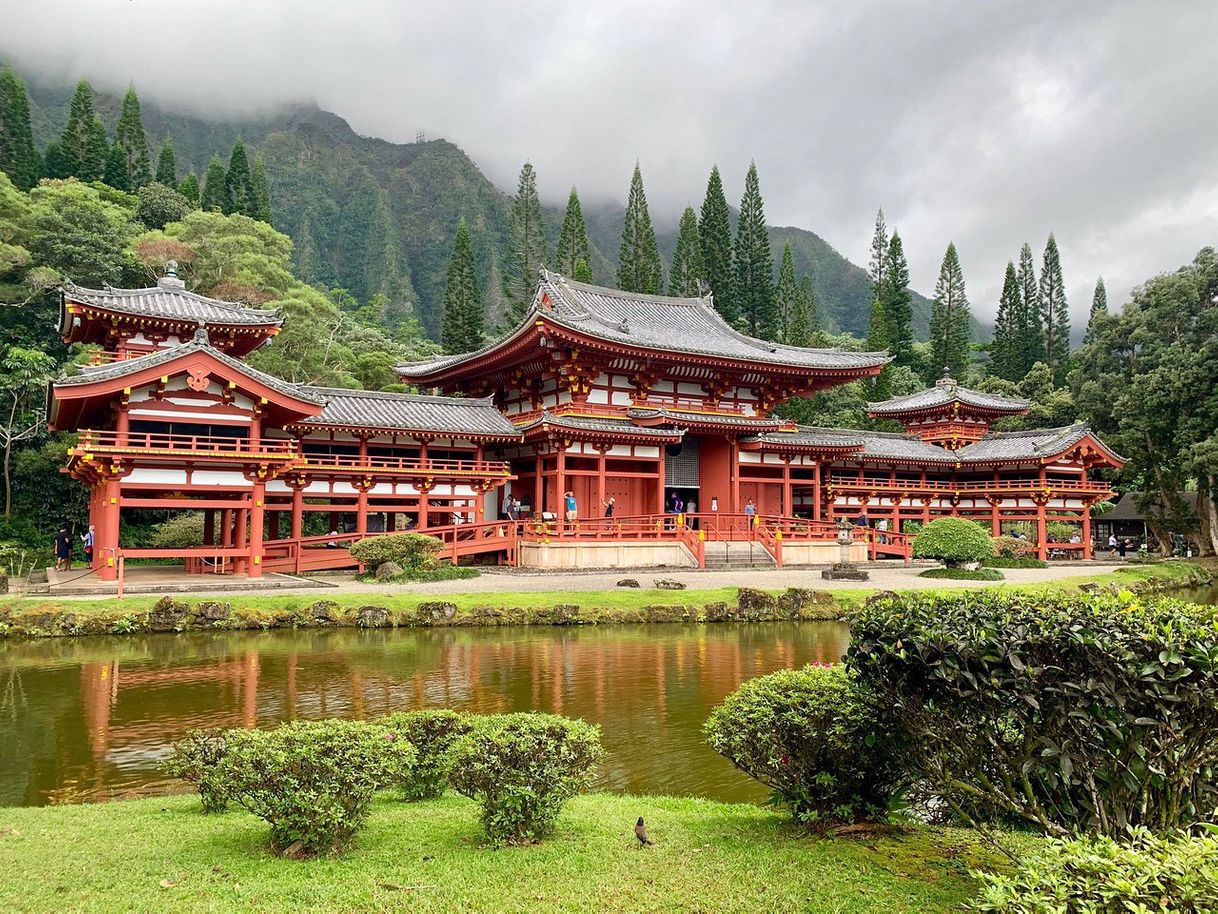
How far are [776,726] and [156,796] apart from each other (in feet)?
20.1

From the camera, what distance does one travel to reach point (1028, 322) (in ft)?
251

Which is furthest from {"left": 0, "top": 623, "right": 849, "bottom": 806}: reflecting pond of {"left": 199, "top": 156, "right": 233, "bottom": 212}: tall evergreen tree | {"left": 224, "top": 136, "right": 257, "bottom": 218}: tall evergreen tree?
{"left": 224, "top": 136, "right": 257, "bottom": 218}: tall evergreen tree

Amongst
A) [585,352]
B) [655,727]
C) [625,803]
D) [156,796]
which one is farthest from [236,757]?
[585,352]

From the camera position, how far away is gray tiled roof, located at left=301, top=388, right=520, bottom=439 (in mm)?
28797

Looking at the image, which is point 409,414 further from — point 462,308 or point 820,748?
point 462,308

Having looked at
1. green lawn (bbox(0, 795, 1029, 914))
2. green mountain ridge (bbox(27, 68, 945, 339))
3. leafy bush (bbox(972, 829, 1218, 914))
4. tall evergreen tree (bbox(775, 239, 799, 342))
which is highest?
green mountain ridge (bbox(27, 68, 945, 339))

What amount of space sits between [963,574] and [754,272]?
44122mm

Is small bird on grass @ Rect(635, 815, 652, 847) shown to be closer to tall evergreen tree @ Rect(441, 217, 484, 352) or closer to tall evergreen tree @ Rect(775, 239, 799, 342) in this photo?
tall evergreen tree @ Rect(441, 217, 484, 352)

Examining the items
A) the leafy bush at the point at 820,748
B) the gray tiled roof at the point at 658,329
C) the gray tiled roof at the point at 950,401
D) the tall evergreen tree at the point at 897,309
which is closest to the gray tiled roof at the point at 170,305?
the gray tiled roof at the point at 658,329

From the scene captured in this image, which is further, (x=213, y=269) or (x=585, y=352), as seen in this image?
(x=213, y=269)

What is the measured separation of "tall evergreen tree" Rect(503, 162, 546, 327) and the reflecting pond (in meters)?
52.3

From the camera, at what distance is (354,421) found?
28.4 m

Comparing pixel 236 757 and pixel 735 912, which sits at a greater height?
pixel 236 757

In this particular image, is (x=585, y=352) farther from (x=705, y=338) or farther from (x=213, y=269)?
(x=213, y=269)
